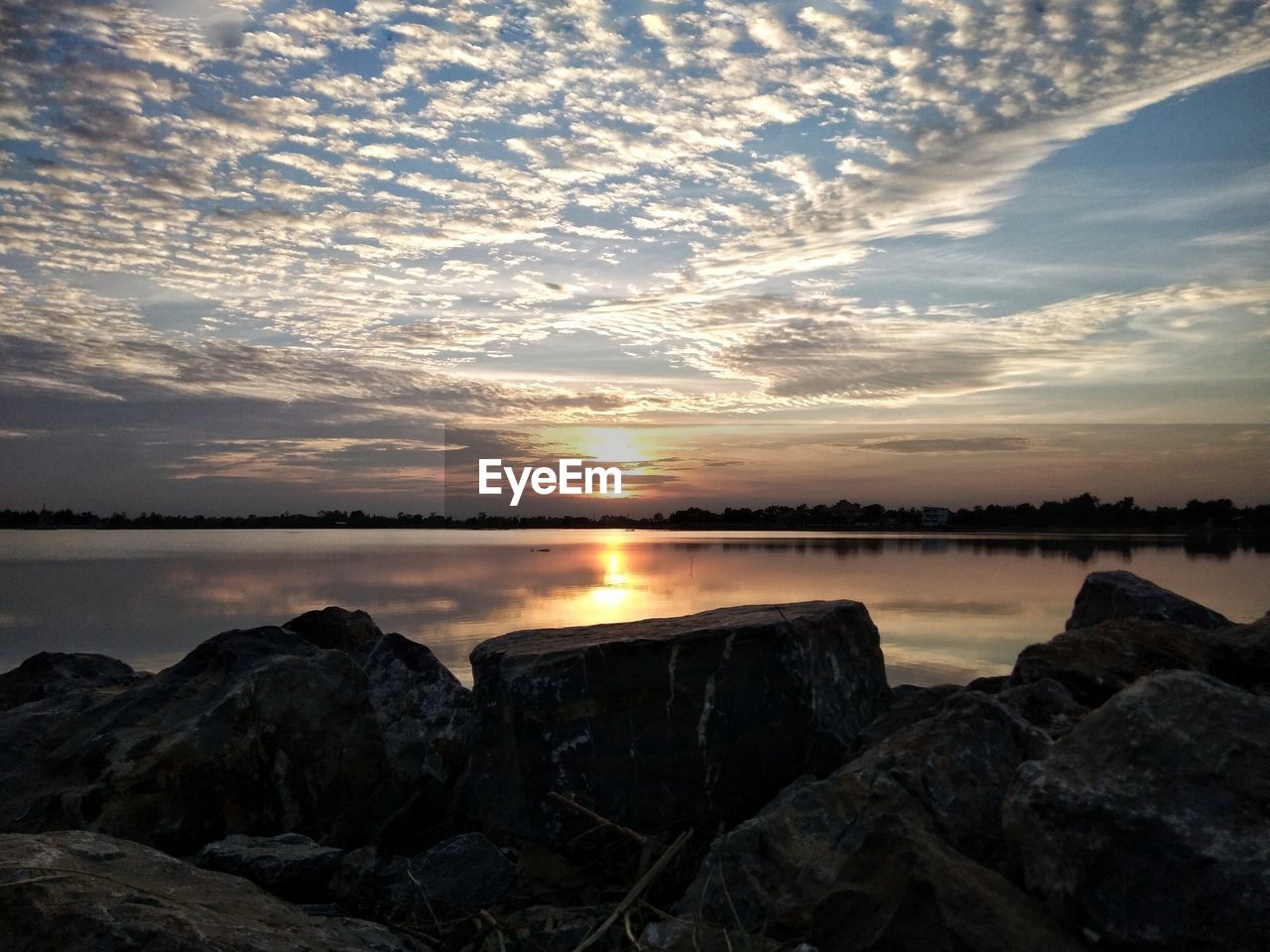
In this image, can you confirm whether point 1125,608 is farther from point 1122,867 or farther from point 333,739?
point 333,739

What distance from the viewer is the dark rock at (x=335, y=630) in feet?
30.3

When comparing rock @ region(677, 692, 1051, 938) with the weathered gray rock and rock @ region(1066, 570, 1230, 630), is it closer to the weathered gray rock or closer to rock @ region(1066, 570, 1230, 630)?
the weathered gray rock

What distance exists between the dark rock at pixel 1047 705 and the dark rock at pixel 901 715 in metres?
0.33

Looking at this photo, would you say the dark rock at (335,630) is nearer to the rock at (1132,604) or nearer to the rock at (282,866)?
the rock at (282,866)

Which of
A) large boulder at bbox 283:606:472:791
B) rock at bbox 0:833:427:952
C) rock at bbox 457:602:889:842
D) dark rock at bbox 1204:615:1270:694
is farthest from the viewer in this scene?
dark rock at bbox 1204:615:1270:694

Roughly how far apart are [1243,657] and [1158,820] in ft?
14.0

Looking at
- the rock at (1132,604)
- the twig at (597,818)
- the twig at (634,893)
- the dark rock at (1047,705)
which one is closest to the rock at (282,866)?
the twig at (597,818)

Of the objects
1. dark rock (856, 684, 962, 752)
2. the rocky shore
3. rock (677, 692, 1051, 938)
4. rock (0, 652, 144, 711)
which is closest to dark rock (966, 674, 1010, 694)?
the rocky shore

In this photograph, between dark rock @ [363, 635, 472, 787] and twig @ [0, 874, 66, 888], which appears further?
dark rock @ [363, 635, 472, 787]

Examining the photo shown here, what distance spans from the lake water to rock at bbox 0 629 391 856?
6040 mm

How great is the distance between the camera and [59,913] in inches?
109

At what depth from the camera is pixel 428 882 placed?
13.8 ft

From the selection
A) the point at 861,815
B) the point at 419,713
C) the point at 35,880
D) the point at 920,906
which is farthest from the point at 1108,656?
the point at 35,880

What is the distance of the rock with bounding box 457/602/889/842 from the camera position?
4867 mm
